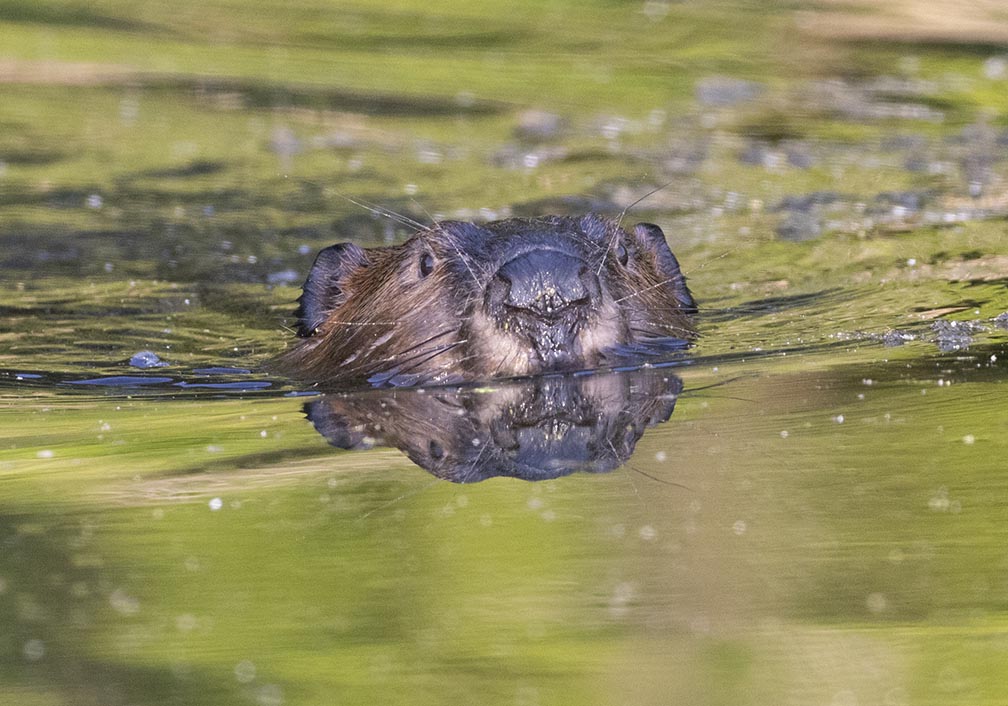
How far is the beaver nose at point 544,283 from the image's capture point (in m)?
4.19

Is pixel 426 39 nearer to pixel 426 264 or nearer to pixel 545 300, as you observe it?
pixel 426 264

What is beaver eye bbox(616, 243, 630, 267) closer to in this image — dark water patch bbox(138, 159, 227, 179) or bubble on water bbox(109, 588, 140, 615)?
bubble on water bbox(109, 588, 140, 615)

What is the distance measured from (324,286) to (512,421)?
5.23 feet

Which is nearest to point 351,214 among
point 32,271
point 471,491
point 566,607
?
point 32,271

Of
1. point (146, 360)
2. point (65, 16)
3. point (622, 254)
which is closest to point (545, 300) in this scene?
point (622, 254)

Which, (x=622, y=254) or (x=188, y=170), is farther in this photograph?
(x=188, y=170)

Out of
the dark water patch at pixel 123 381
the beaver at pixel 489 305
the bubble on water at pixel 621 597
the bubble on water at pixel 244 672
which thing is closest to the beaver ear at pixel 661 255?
the beaver at pixel 489 305

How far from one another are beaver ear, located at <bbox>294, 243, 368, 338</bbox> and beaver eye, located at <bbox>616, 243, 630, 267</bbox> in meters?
0.91

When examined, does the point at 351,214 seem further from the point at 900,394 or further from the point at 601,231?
the point at 900,394

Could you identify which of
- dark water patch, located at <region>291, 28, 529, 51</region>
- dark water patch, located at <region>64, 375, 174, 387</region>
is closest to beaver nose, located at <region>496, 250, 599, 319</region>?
dark water patch, located at <region>64, 375, 174, 387</region>

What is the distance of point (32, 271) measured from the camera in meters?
7.41

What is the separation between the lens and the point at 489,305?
431 cm

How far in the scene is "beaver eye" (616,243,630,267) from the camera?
4848mm

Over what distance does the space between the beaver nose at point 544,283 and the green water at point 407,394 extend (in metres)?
0.40
